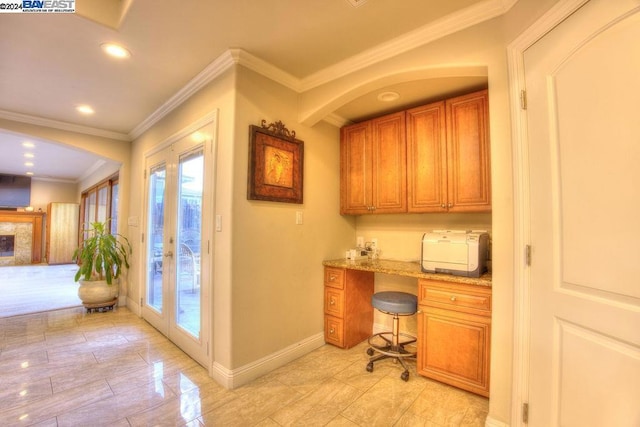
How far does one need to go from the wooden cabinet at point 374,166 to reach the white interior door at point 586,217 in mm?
1345

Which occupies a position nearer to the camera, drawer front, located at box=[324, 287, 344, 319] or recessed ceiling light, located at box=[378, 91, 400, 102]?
recessed ceiling light, located at box=[378, 91, 400, 102]

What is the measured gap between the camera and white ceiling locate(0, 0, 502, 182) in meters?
1.73

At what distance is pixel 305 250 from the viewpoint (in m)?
2.74

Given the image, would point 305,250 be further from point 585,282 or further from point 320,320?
point 585,282

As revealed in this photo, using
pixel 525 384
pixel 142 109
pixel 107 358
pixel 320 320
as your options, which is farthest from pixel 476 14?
pixel 107 358

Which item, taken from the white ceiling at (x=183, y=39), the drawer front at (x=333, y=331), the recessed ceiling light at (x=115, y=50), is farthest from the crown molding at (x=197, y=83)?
the drawer front at (x=333, y=331)

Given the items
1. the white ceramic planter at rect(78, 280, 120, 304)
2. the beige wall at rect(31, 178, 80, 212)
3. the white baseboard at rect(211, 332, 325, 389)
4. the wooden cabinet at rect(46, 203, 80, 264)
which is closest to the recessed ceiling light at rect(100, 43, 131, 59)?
the white baseboard at rect(211, 332, 325, 389)

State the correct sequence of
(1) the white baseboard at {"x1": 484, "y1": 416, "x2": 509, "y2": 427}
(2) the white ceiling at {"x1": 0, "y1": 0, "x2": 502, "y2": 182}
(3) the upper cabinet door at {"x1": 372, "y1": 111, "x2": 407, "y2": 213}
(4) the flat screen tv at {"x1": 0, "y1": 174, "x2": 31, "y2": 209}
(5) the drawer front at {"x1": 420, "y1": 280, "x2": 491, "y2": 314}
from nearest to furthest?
(1) the white baseboard at {"x1": 484, "y1": 416, "x2": 509, "y2": 427}, (2) the white ceiling at {"x1": 0, "y1": 0, "x2": 502, "y2": 182}, (5) the drawer front at {"x1": 420, "y1": 280, "x2": 491, "y2": 314}, (3) the upper cabinet door at {"x1": 372, "y1": 111, "x2": 407, "y2": 213}, (4) the flat screen tv at {"x1": 0, "y1": 174, "x2": 31, "y2": 209}

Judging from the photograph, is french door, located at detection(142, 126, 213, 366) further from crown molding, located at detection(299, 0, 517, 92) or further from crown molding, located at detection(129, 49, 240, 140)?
crown molding, located at detection(299, 0, 517, 92)

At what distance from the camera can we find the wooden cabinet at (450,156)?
2.29 meters

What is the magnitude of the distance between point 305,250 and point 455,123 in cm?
179

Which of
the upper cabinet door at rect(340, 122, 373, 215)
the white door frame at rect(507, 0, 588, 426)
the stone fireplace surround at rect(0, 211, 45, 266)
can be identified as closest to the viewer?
the white door frame at rect(507, 0, 588, 426)

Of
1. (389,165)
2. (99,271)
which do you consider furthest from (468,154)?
(99,271)

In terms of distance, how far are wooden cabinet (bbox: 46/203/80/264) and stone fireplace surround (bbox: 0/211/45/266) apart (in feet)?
1.06
